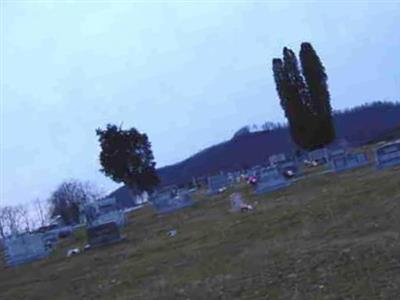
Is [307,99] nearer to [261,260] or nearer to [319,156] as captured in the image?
[319,156]

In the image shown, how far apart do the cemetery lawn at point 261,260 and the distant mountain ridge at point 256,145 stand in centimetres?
8301

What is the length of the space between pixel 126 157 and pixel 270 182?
Answer: 102 feet

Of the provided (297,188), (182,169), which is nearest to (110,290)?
(297,188)

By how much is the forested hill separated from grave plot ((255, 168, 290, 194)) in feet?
230

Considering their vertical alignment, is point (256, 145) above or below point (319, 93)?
above

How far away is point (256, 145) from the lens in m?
117

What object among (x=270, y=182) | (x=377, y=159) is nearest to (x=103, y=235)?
(x=270, y=182)

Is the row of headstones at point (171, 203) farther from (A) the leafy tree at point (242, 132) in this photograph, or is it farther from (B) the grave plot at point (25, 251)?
(A) the leafy tree at point (242, 132)

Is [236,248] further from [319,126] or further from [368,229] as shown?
[319,126]

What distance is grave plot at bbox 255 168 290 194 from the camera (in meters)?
32.0

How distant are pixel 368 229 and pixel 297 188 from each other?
1635cm

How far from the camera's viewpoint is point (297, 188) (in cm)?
2869

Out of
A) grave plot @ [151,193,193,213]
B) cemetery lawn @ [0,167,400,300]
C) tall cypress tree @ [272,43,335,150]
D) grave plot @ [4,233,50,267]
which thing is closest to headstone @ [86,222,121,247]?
cemetery lawn @ [0,167,400,300]

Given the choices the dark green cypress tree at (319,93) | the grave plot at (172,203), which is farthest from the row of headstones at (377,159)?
the dark green cypress tree at (319,93)
